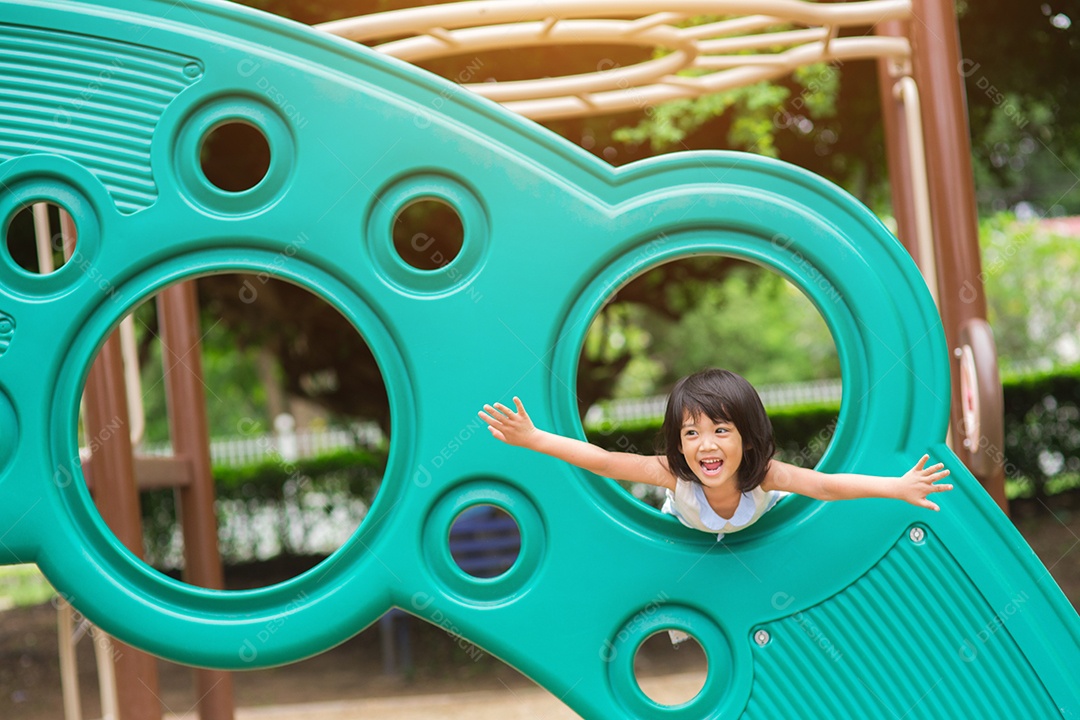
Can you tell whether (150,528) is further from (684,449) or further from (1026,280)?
(1026,280)

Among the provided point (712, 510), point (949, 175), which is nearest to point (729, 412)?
point (712, 510)

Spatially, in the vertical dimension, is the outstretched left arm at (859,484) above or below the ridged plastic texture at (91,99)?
below

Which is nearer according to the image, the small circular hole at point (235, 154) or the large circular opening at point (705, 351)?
the small circular hole at point (235, 154)

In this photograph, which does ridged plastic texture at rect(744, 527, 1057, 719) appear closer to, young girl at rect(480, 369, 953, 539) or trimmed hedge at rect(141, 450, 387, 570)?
young girl at rect(480, 369, 953, 539)

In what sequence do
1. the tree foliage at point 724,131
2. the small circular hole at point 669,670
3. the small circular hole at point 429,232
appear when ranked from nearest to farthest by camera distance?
the small circular hole at point 669,670
the tree foliage at point 724,131
the small circular hole at point 429,232

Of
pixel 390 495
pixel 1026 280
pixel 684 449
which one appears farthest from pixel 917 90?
pixel 1026 280

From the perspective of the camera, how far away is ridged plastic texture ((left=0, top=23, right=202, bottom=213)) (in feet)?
5.90

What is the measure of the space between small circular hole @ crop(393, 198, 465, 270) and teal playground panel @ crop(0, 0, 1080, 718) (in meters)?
5.33

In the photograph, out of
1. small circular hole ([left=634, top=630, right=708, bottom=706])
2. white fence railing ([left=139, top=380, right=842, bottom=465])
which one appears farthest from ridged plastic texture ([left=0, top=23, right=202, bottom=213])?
white fence railing ([left=139, top=380, right=842, bottom=465])

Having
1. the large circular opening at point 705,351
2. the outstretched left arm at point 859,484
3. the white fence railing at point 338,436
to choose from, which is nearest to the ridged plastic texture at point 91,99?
the outstretched left arm at point 859,484

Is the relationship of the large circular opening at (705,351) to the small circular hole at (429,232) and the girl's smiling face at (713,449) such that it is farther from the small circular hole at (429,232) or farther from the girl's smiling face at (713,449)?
the girl's smiling face at (713,449)

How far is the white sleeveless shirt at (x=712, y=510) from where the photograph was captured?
5.64ft

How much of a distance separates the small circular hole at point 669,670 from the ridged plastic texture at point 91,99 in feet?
11.3

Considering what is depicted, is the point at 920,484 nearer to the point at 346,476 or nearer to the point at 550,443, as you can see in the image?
the point at 550,443
